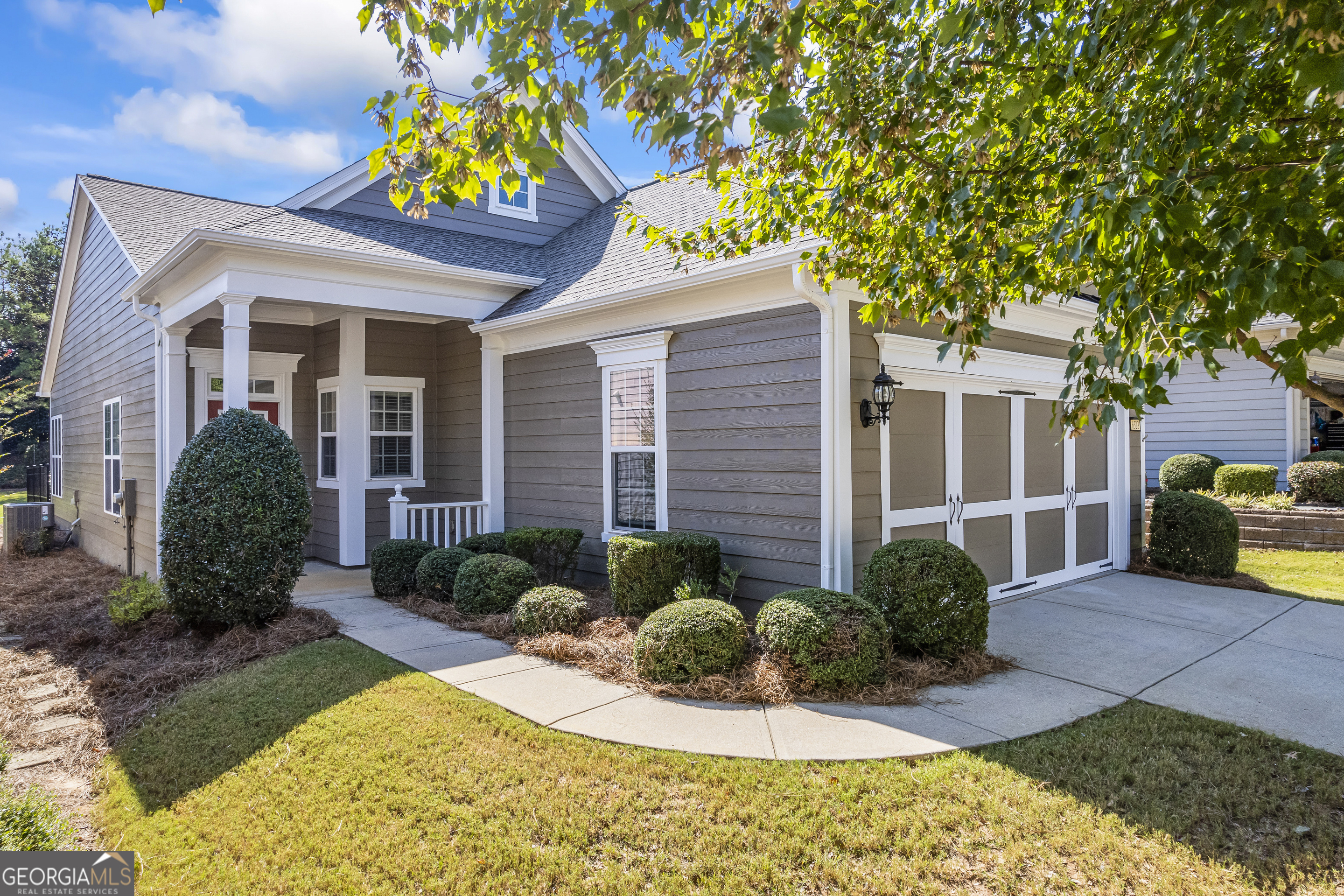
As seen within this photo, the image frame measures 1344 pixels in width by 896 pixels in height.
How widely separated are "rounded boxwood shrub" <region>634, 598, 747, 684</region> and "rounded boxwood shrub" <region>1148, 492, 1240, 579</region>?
6658mm

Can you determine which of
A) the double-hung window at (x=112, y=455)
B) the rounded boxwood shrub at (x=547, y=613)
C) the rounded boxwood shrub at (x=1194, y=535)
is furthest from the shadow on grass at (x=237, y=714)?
the rounded boxwood shrub at (x=1194, y=535)

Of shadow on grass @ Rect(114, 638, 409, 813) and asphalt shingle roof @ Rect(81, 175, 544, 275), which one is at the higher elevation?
asphalt shingle roof @ Rect(81, 175, 544, 275)

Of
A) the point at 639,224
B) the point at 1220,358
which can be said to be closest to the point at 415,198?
the point at 639,224

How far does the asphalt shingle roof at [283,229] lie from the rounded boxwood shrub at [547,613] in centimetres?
436

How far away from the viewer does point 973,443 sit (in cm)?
720

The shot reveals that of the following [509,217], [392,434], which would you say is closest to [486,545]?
[392,434]

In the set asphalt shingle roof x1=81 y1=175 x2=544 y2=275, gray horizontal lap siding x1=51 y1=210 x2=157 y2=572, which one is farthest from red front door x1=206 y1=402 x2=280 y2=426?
asphalt shingle roof x1=81 y1=175 x2=544 y2=275

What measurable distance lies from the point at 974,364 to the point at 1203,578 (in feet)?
14.1

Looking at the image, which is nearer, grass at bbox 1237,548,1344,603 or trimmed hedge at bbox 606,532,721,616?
trimmed hedge at bbox 606,532,721,616

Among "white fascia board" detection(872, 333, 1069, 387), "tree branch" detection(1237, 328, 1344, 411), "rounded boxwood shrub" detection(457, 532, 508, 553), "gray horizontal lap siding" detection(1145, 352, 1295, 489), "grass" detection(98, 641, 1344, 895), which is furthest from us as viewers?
"gray horizontal lap siding" detection(1145, 352, 1295, 489)

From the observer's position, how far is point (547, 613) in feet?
19.9

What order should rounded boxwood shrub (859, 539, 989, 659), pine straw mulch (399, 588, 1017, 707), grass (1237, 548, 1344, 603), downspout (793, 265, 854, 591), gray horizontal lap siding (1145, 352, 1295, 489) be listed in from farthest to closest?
1. gray horizontal lap siding (1145, 352, 1295, 489)
2. grass (1237, 548, 1344, 603)
3. downspout (793, 265, 854, 591)
4. rounded boxwood shrub (859, 539, 989, 659)
5. pine straw mulch (399, 588, 1017, 707)

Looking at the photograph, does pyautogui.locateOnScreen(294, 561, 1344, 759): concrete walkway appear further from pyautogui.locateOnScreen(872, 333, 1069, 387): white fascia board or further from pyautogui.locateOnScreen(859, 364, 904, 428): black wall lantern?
pyautogui.locateOnScreen(872, 333, 1069, 387): white fascia board

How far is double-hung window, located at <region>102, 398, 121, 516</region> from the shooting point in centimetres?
1074
